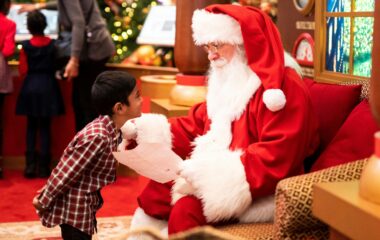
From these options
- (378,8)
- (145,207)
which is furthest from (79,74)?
(378,8)

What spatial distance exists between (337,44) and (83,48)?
223cm

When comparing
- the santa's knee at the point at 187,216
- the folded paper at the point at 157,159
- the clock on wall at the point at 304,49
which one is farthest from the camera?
the clock on wall at the point at 304,49

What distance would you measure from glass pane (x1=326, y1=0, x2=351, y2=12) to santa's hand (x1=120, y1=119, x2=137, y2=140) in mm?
1219

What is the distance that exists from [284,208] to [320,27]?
1.60 metres

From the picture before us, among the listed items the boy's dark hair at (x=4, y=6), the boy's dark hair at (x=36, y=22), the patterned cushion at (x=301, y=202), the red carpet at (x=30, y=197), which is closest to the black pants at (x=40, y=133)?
the red carpet at (x=30, y=197)

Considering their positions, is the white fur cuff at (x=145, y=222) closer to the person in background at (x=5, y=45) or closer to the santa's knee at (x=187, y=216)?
the santa's knee at (x=187, y=216)

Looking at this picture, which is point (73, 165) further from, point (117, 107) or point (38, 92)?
point (38, 92)

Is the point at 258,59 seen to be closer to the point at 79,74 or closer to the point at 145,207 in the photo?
the point at 145,207

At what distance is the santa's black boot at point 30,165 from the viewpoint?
16.0ft

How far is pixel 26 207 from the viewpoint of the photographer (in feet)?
13.5

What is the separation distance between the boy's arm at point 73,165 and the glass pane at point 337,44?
54.4 inches

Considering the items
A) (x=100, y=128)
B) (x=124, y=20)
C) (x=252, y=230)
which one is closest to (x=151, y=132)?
(x=100, y=128)

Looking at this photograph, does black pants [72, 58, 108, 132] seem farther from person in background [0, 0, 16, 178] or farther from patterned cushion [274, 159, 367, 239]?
patterned cushion [274, 159, 367, 239]

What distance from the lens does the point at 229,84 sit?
255 centimetres
